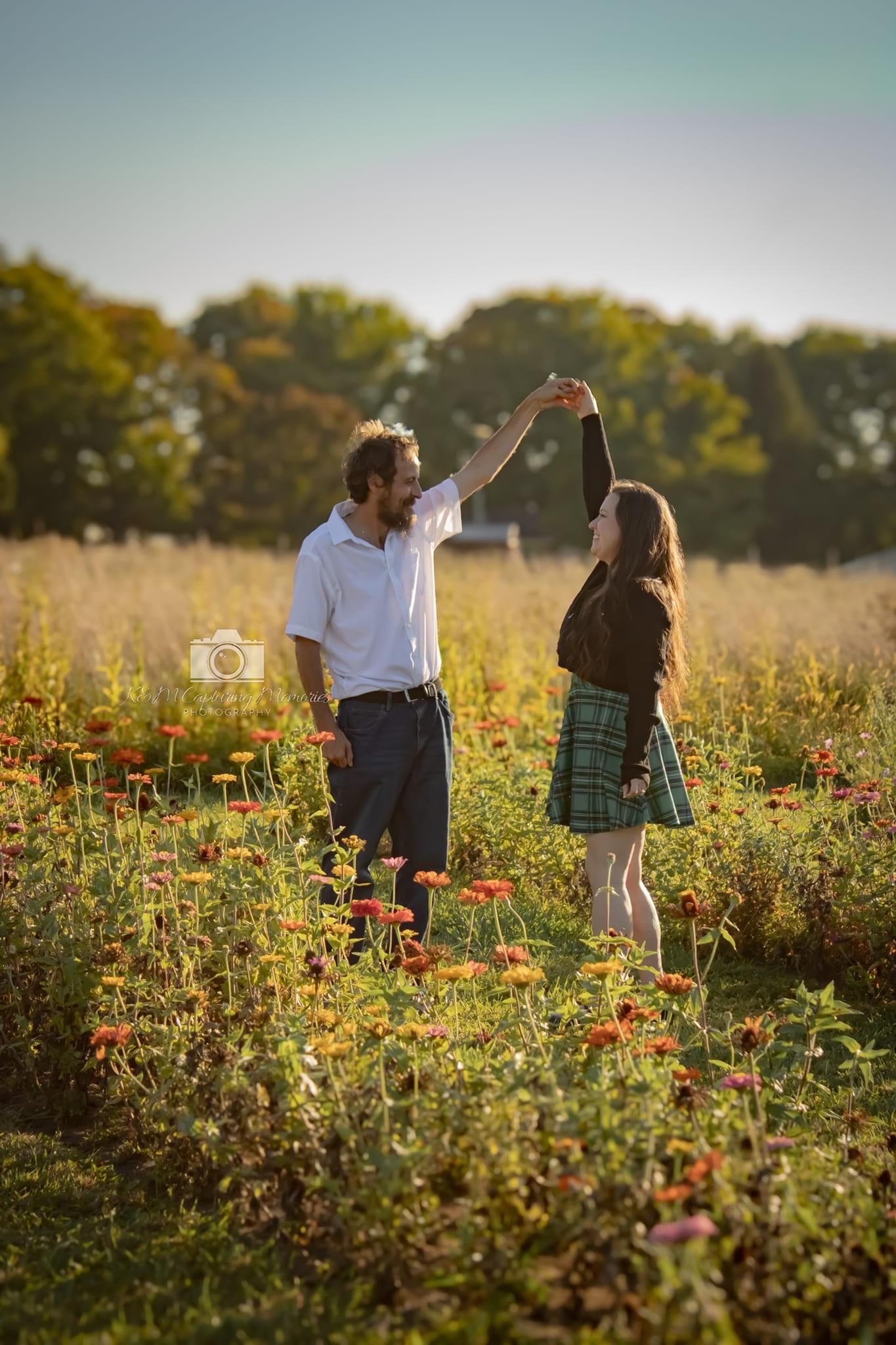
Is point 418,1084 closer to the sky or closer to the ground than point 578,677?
closer to the ground

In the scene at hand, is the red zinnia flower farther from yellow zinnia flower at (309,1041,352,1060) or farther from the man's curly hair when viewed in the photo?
the man's curly hair

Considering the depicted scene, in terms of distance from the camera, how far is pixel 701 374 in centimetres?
4628

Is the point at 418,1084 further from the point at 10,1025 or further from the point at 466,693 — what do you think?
the point at 466,693

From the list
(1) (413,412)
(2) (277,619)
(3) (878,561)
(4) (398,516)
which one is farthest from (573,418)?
(4) (398,516)

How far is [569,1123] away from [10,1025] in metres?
1.95

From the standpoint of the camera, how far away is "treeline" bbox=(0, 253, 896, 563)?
106ft

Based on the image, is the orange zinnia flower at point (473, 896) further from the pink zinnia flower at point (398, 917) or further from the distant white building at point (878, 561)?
the distant white building at point (878, 561)

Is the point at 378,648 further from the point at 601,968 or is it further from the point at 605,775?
the point at 601,968

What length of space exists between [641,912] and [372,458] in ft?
5.35

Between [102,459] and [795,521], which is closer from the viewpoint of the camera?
[102,459]

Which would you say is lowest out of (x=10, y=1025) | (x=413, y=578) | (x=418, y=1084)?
(x=10, y=1025)

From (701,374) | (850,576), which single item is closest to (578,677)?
(850,576)

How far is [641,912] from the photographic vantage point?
381 centimetres

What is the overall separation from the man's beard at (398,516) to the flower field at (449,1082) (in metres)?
0.75
